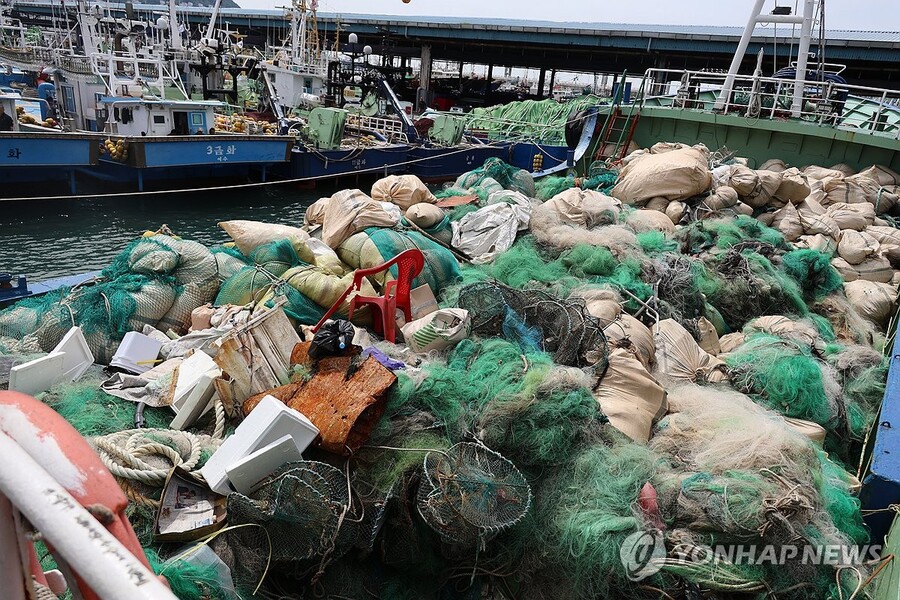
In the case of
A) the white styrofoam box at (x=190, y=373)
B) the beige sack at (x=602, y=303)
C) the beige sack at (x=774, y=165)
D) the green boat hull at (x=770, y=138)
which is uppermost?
the green boat hull at (x=770, y=138)

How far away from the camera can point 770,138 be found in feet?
37.8

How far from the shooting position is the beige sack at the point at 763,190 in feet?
27.4

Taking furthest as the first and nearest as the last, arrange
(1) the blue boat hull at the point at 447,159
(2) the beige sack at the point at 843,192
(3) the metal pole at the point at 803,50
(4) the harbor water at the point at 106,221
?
(1) the blue boat hull at the point at 447,159 < (4) the harbor water at the point at 106,221 < (3) the metal pole at the point at 803,50 < (2) the beige sack at the point at 843,192

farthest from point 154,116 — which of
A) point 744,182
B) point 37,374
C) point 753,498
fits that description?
point 753,498

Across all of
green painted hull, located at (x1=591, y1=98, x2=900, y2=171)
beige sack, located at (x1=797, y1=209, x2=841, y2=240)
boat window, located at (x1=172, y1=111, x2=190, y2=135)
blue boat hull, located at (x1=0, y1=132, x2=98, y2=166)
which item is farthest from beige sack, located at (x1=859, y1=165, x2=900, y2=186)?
blue boat hull, located at (x1=0, y1=132, x2=98, y2=166)

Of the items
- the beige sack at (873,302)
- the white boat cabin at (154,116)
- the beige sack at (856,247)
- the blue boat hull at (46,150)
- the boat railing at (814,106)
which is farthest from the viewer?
the white boat cabin at (154,116)

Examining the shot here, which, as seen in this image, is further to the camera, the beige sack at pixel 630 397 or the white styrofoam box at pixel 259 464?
the beige sack at pixel 630 397

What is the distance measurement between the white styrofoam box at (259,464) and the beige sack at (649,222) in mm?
5448

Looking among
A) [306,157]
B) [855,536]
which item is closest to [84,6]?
[306,157]

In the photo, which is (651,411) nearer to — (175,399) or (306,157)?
(175,399)

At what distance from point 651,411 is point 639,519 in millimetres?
1104

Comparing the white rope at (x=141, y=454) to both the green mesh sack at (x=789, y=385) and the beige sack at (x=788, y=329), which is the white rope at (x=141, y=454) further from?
the beige sack at (x=788, y=329)

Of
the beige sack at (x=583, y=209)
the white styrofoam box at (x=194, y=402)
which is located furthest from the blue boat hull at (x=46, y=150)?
the white styrofoam box at (x=194, y=402)

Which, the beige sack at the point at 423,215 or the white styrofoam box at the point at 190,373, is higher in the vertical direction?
the beige sack at the point at 423,215
